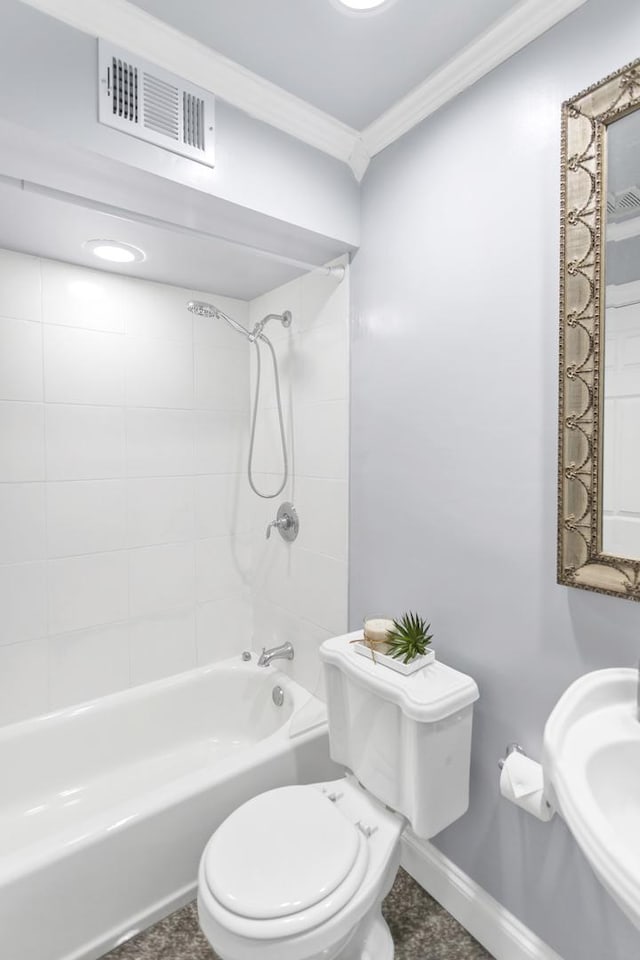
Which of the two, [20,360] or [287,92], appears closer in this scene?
[287,92]

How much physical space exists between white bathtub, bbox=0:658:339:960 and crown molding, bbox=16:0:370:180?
2.02 metres

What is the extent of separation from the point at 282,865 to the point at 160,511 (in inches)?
57.2

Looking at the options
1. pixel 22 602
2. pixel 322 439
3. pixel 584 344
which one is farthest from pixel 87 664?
pixel 584 344

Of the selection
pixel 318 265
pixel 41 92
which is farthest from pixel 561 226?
pixel 41 92

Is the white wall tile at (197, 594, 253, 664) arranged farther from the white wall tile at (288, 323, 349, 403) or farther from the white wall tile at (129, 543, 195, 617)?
the white wall tile at (288, 323, 349, 403)

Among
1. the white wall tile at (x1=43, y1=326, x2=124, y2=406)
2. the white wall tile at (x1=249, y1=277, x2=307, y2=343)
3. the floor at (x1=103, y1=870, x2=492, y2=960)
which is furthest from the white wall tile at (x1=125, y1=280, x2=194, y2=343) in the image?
the floor at (x1=103, y1=870, x2=492, y2=960)

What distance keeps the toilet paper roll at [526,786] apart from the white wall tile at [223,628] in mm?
1527

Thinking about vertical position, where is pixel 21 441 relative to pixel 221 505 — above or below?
above

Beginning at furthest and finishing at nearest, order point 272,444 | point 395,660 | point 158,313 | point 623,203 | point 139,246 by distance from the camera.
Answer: point 272,444 → point 158,313 → point 139,246 → point 395,660 → point 623,203

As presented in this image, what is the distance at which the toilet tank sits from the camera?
4.20 ft

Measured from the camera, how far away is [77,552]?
202 centimetres

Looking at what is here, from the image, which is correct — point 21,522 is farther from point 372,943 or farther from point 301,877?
point 372,943

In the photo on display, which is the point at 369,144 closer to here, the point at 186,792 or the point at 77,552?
the point at 77,552

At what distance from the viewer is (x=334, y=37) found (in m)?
1.28
